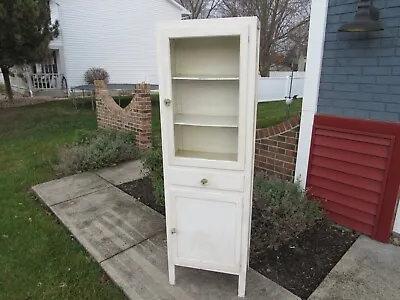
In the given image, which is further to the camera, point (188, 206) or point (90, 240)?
point (90, 240)

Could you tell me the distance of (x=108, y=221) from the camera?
320cm

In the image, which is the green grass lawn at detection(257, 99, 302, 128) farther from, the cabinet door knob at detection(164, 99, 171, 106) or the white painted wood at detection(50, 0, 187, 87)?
the white painted wood at detection(50, 0, 187, 87)

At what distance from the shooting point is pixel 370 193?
9.17ft

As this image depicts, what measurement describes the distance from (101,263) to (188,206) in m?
1.07

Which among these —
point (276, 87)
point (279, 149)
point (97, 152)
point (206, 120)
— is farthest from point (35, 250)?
point (276, 87)

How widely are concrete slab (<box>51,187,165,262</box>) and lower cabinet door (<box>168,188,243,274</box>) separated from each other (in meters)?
0.84

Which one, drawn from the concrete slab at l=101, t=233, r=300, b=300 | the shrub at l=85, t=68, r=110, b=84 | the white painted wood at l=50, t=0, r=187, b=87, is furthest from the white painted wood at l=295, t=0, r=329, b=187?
the shrub at l=85, t=68, r=110, b=84

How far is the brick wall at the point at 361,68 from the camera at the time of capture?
247 cm

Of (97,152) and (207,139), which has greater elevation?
(207,139)

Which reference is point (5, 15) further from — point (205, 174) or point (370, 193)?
point (370, 193)

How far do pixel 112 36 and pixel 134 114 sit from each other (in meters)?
11.9

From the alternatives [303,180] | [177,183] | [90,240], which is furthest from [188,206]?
[303,180]

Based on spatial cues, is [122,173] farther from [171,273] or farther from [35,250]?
[171,273]

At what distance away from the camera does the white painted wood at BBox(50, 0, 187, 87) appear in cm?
1445
